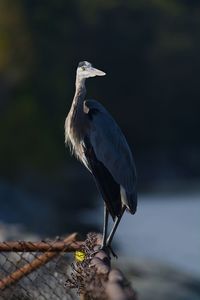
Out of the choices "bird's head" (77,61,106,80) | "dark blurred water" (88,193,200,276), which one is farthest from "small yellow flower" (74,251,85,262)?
"dark blurred water" (88,193,200,276)

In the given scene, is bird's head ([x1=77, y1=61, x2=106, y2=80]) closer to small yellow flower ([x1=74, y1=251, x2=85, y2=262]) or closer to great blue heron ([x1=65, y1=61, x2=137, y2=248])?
great blue heron ([x1=65, y1=61, x2=137, y2=248])

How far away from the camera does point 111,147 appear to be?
179 inches

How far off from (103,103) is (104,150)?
43532 millimetres

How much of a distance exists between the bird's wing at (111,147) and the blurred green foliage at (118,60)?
37.1 m

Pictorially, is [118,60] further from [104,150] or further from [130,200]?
[130,200]

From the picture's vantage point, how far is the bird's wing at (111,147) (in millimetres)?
4484

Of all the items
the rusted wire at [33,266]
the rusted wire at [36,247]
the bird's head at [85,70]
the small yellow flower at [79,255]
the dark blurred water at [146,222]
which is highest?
the bird's head at [85,70]

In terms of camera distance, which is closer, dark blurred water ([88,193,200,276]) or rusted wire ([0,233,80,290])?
rusted wire ([0,233,80,290])

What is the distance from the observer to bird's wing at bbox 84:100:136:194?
4484mm

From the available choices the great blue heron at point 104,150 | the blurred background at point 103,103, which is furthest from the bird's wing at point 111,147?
the blurred background at point 103,103

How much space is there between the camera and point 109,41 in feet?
161

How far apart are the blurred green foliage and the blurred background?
0.15 feet

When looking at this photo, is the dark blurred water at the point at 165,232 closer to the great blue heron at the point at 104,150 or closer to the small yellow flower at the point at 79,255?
the great blue heron at the point at 104,150

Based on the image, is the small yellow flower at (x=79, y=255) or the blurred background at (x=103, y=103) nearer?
the small yellow flower at (x=79, y=255)
